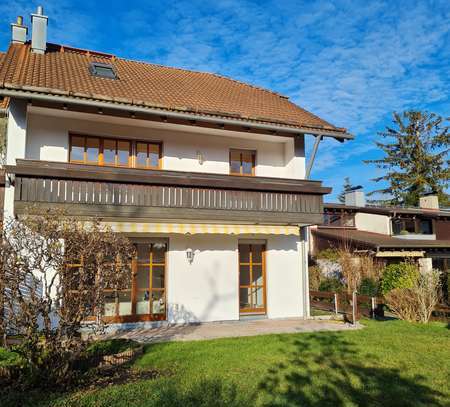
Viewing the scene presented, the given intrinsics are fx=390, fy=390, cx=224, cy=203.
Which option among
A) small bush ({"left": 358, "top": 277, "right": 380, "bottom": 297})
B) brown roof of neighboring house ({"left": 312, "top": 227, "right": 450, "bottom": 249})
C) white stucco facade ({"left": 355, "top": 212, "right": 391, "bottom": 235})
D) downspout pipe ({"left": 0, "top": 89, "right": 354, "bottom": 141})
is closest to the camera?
downspout pipe ({"left": 0, "top": 89, "right": 354, "bottom": 141})

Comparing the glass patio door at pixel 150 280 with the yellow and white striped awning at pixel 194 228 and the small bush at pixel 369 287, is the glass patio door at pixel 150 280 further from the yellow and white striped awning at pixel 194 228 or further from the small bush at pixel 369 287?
the small bush at pixel 369 287

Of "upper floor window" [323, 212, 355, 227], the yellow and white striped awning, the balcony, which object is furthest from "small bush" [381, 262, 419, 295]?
"upper floor window" [323, 212, 355, 227]

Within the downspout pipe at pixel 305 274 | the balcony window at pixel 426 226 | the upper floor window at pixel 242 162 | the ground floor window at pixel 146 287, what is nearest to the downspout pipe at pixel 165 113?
the upper floor window at pixel 242 162

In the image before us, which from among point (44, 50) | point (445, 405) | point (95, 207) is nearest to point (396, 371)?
point (445, 405)

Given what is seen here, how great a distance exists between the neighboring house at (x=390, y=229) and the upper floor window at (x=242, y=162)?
39.8ft

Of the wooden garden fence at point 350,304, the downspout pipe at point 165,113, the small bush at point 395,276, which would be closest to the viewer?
the downspout pipe at point 165,113

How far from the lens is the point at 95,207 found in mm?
10602

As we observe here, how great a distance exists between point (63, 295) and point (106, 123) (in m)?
7.78

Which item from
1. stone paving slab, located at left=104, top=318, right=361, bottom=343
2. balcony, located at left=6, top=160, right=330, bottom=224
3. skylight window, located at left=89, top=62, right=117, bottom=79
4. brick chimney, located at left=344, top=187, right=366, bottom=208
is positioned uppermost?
skylight window, located at left=89, top=62, right=117, bottom=79

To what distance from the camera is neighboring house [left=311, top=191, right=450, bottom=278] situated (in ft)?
84.1

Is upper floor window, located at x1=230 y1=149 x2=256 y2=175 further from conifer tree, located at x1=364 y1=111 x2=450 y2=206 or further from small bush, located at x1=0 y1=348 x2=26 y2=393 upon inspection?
conifer tree, located at x1=364 y1=111 x2=450 y2=206

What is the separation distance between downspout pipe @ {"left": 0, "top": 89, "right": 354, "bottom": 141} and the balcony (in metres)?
1.85

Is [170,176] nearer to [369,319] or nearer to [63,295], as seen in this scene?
[63,295]

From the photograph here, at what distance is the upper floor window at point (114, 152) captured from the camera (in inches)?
499
